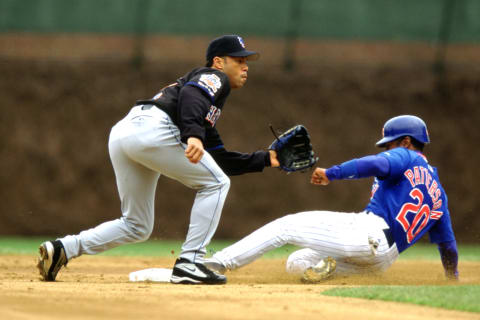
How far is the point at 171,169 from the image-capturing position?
15.5 feet

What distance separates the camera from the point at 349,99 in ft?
43.0

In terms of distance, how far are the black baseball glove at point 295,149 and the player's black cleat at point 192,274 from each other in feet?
3.01

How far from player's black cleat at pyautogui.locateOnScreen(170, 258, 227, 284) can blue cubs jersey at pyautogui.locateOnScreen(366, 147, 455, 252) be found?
4.00 feet

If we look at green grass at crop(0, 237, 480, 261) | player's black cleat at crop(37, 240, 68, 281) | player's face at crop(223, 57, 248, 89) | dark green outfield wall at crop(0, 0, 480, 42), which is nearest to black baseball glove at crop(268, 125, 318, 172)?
player's face at crop(223, 57, 248, 89)

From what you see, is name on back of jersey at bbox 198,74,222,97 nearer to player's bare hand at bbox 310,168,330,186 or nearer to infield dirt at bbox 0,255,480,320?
player's bare hand at bbox 310,168,330,186

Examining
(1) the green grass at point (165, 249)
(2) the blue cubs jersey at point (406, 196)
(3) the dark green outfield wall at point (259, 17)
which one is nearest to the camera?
(2) the blue cubs jersey at point (406, 196)

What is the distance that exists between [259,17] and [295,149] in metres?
8.55

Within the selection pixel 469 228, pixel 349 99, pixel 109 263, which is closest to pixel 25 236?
pixel 109 263

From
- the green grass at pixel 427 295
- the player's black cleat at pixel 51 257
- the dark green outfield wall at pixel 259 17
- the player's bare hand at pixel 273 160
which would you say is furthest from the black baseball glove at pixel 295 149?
the dark green outfield wall at pixel 259 17

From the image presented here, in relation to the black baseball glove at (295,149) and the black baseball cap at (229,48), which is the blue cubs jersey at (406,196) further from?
the black baseball cap at (229,48)

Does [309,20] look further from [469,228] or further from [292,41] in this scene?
[469,228]

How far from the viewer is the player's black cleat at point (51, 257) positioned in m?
4.81

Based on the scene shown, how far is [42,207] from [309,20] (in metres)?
5.65

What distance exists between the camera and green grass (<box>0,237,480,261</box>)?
28.8 ft
